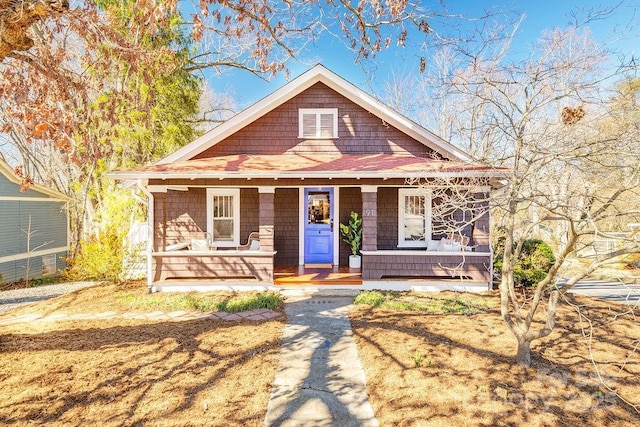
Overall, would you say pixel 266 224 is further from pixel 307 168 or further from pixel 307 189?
pixel 307 189

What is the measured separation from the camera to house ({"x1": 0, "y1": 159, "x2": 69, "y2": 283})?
12938 mm

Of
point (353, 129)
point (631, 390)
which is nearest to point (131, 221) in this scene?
point (353, 129)

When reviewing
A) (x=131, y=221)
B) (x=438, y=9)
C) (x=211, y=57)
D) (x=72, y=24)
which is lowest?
(x=131, y=221)

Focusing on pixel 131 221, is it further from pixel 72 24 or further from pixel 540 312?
pixel 540 312

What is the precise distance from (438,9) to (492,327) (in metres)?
5.34

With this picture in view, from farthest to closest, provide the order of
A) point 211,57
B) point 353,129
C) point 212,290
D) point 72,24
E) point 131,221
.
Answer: point 211,57 → point 131,221 → point 353,129 → point 212,290 → point 72,24

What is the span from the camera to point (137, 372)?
438cm

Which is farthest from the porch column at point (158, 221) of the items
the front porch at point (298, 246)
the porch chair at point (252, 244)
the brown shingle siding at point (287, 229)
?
the brown shingle siding at point (287, 229)

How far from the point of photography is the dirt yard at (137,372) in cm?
353

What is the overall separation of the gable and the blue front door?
139 cm

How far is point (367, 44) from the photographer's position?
5602mm

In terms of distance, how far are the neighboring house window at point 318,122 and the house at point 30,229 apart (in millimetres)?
10077

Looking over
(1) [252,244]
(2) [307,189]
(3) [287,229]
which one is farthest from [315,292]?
(2) [307,189]

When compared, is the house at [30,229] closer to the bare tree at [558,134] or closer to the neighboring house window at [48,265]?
the neighboring house window at [48,265]
